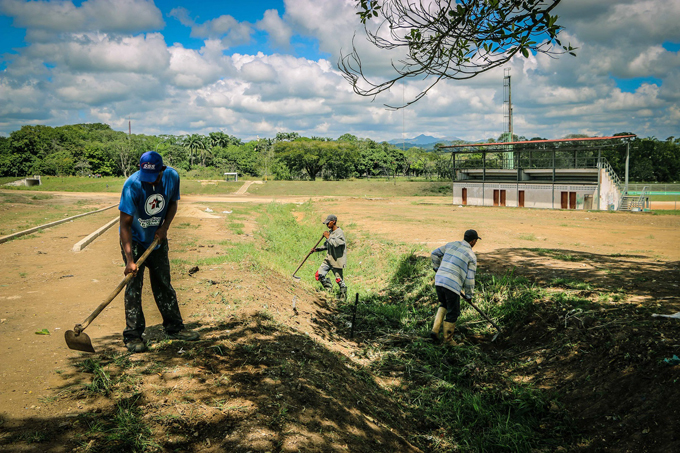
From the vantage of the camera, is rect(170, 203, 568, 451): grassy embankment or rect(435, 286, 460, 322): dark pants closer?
A: rect(170, 203, 568, 451): grassy embankment

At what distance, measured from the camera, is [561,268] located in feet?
29.5

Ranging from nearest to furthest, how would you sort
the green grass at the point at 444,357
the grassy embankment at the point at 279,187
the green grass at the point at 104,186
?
the green grass at the point at 444,357 → the green grass at the point at 104,186 → the grassy embankment at the point at 279,187

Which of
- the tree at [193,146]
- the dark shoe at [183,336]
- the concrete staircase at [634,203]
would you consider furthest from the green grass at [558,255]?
the tree at [193,146]

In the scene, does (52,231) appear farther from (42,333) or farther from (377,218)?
(377,218)

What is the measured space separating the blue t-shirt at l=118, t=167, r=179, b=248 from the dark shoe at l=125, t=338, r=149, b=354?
0.94 metres

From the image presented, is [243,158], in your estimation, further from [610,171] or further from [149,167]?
[149,167]

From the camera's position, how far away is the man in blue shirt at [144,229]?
3.99 metres

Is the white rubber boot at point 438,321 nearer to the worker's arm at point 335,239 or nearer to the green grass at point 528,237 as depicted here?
the worker's arm at point 335,239

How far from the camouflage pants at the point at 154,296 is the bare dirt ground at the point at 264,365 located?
23 cm

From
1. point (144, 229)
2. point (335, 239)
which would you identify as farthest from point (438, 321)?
point (144, 229)

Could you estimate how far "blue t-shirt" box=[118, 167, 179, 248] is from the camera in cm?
398

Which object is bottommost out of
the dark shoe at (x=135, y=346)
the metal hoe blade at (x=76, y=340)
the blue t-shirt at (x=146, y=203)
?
the dark shoe at (x=135, y=346)

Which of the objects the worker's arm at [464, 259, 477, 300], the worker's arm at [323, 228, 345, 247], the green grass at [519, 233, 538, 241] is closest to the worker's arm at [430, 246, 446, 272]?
the worker's arm at [464, 259, 477, 300]

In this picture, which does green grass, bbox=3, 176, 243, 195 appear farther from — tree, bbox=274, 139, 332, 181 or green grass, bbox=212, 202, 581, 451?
green grass, bbox=212, 202, 581, 451
